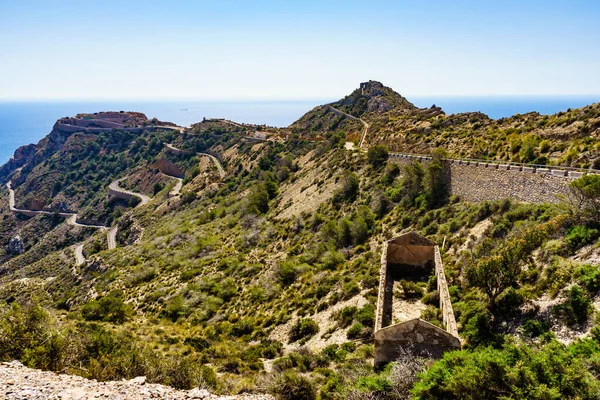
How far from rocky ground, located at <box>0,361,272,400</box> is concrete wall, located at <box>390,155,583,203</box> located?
1852 cm

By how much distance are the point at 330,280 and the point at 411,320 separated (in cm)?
1130

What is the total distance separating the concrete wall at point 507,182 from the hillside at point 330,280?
0.31m

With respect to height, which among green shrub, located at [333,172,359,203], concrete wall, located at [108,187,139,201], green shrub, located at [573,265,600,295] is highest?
green shrub, located at [573,265,600,295]

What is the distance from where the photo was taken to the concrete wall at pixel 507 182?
19.9 meters

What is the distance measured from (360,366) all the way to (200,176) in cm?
6624

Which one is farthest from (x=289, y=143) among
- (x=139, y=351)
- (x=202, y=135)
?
(x=139, y=351)

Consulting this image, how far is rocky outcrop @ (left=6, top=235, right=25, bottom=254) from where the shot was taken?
2902 inches

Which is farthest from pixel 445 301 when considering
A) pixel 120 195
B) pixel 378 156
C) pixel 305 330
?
pixel 120 195

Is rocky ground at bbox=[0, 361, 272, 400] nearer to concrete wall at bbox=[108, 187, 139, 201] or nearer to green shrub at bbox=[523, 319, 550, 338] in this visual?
green shrub at bbox=[523, 319, 550, 338]

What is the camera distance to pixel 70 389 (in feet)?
33.0

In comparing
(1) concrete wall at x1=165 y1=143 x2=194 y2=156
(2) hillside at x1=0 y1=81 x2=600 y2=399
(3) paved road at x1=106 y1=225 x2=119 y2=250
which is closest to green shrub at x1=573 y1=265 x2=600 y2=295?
(2) hillside at x1=0 y1=81 x2=600 y2=399

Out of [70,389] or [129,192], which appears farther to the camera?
[129,192]

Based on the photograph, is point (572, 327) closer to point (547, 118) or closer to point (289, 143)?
point (547, 118)

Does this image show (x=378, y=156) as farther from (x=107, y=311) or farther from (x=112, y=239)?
(x=112, y=239)
